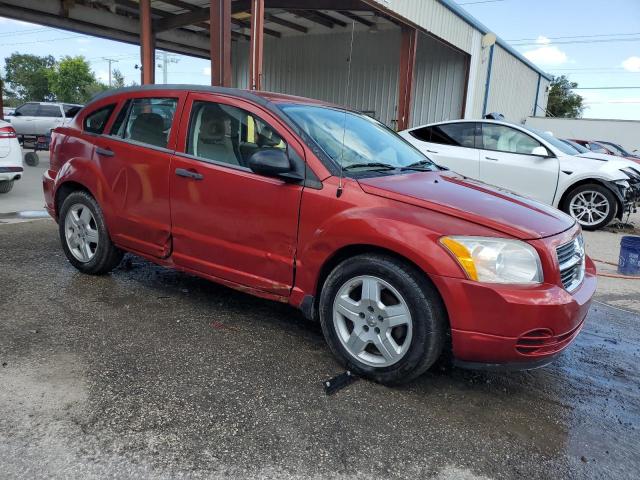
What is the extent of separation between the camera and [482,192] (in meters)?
3.20

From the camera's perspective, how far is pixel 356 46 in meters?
17.3

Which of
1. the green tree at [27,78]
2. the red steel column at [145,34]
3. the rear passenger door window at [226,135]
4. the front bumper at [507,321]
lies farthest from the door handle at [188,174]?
the green tree at [27,78]

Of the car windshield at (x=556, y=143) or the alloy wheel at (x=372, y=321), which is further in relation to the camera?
the car windshield at (x=556, y=143)

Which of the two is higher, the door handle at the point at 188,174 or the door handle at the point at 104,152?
the door handle at the point at 104,152

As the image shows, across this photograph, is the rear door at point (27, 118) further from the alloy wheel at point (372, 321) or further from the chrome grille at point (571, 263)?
the chrome grille at point (571, 263)

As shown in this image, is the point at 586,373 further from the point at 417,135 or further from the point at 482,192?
the point at 417,135

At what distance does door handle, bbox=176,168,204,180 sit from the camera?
11.6 ft

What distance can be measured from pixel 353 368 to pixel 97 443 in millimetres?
1393

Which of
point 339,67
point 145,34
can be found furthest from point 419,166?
point 339,67

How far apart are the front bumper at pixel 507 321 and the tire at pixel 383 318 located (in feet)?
0.36

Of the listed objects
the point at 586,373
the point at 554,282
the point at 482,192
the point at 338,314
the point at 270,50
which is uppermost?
the point at 270,50

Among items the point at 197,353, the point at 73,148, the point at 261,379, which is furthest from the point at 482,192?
the point at 73,148

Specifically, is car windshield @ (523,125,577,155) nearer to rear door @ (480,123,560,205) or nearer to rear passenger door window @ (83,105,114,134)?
rear door @ (480,123,560,205)

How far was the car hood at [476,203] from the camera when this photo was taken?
2688 mm
